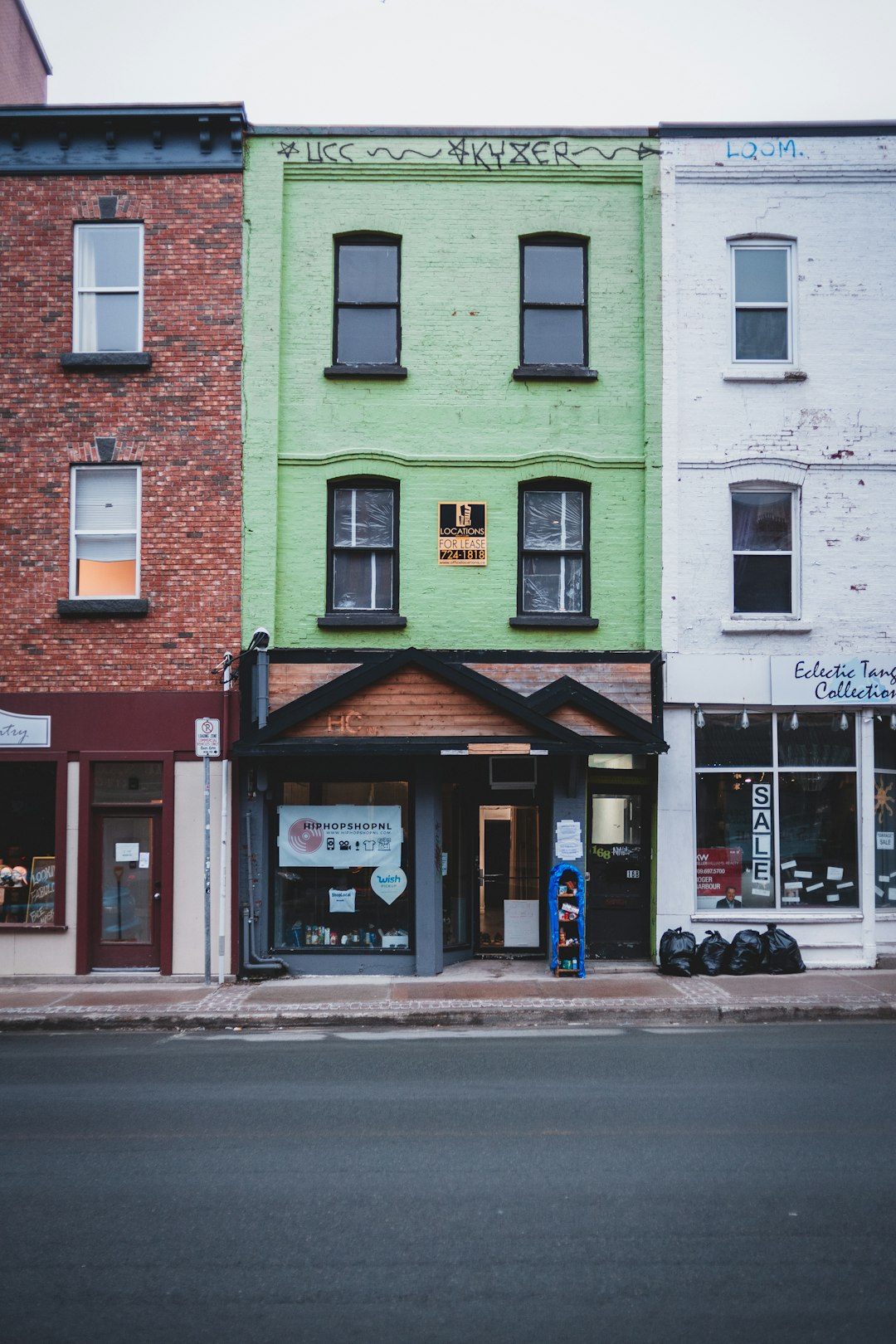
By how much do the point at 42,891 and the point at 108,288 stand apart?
801 centimetres

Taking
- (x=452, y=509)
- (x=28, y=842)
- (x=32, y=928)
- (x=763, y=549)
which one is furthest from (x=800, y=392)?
(x=32, y=928)

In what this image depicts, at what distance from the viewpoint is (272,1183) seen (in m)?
6.73

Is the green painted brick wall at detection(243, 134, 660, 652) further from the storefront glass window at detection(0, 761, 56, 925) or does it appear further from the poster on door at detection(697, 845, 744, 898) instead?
the storefront glass window at detection(0, 761, 56, 925)

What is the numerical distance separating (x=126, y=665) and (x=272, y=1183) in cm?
949

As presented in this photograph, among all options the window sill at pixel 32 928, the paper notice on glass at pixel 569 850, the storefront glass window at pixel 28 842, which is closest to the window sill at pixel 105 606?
the storefront glass window at pixel 28 842

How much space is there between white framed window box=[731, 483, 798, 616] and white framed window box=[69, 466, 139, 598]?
8.01 m

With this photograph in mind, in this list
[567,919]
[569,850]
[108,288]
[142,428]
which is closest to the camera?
[567,919]

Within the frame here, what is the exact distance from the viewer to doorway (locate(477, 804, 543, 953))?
15852 mm

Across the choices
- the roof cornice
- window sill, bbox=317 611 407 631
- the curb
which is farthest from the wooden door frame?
the roof cornice

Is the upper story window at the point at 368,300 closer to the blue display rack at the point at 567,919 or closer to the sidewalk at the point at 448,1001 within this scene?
the blue display rack at the point at 567,919

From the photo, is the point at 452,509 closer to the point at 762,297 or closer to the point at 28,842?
the point at 762,297

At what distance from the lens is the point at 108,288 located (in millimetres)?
15664

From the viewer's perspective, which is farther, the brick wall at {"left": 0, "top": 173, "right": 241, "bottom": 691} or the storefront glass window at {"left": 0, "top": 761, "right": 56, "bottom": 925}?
the brick wall at {"left": 0, "top": 173, "right": 241, "bottom": 691}

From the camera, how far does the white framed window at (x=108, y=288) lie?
51.4ft
